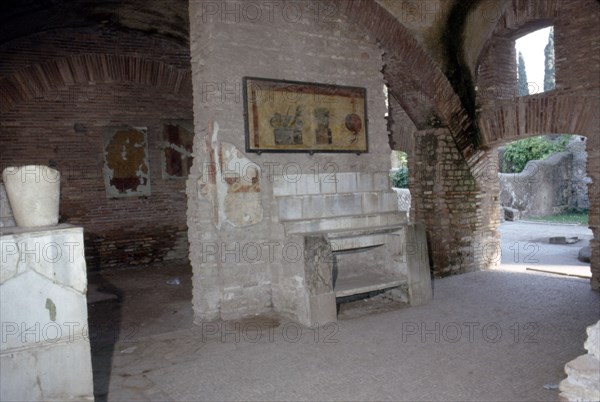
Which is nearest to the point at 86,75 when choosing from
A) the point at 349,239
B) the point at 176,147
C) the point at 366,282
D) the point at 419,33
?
the point at 176,147

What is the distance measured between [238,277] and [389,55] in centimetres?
416

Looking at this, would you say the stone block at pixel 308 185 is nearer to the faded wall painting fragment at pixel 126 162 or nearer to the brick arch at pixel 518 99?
the brick arch at pixel 518 99

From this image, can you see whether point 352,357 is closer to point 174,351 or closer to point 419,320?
point 419,320

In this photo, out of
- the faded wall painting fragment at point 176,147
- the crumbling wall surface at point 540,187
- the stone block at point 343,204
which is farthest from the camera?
the crumbling wall surface at point 540,187

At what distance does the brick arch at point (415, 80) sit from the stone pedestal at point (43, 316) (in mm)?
5049

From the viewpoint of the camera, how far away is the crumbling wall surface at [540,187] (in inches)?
691

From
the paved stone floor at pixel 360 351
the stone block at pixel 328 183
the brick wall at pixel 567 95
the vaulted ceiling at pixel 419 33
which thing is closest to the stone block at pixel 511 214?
the vaulted ceiling at pixel 419 33

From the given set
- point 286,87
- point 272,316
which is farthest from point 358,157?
point 272,316

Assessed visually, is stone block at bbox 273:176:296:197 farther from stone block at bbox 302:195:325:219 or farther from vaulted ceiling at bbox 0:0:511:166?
vaulted ceiling at bbox 0:0:511:166

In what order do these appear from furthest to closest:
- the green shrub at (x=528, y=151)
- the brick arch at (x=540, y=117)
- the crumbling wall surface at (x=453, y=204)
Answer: the green shrub at (x=528, y=151) → the crumbling wall surface at (x=453, y=204) → the brick arch at (x=540, y=117)

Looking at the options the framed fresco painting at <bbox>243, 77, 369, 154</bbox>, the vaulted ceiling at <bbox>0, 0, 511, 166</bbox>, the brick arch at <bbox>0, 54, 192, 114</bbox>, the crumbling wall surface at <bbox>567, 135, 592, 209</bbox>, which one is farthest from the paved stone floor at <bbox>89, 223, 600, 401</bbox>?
the crumbling wall surface at <bbox>567, 135, 592, 209</bbox>

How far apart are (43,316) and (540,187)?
18.3 meters

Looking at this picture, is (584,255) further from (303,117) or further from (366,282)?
(303,117)

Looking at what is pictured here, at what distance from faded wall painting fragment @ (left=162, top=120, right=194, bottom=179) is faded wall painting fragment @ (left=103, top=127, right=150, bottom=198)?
15.5 inches
